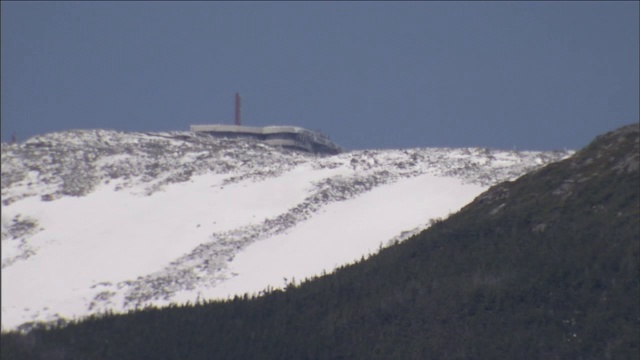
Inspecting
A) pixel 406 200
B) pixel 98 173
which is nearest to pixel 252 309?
pixel 406 200

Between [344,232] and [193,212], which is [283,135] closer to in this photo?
[193,212]

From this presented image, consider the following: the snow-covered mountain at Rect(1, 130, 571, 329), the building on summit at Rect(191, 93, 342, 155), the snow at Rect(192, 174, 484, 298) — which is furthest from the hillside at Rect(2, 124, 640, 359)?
the building on summit at Rect(191, 93, 342, 155)

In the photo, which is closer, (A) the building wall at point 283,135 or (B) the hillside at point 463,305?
(B) the hillside at point 463,305

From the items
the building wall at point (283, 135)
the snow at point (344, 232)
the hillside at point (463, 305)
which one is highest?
the building wall at point (283, 135)

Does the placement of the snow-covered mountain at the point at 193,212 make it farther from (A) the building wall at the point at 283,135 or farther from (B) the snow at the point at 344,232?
(A) the building wall at the point at 283,135

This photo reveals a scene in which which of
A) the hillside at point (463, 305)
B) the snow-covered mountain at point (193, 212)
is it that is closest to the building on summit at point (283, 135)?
the snow-covered mountain at point (193, 212)

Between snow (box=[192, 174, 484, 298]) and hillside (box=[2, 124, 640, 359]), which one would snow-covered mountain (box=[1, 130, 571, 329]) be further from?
hillside (box=[2, 124, 640, 359])
